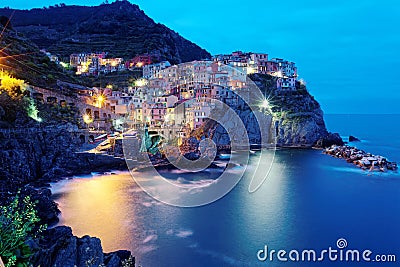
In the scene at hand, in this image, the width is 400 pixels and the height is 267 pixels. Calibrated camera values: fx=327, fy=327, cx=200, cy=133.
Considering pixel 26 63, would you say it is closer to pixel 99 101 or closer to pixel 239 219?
pixel 99 101

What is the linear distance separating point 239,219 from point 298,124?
24193 millimetres

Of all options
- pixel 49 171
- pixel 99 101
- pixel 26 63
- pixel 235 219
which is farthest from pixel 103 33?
pixel 235 219

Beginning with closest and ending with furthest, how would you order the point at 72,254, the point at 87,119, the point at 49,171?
the point at 72,254 < the point at 49,171 < the point at 87,119

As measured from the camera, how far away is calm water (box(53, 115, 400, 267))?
10.9m

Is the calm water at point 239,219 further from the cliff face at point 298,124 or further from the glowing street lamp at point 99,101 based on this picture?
the cliff face at point 298,124

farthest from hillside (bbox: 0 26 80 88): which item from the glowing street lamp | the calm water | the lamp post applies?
the calm water

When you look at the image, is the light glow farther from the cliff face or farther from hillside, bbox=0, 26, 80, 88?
the cliff face

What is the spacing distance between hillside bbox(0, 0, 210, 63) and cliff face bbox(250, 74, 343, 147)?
21423 millimetres

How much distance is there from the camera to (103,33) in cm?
6316

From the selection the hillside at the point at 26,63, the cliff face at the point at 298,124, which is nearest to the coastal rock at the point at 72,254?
the hillside at the point at 26,63

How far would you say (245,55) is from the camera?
47500mm

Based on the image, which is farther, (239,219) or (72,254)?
(239,219)

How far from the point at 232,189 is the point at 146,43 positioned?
4199cm

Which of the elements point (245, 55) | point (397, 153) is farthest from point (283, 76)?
point (397, 153)
